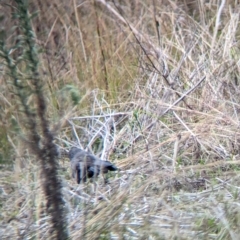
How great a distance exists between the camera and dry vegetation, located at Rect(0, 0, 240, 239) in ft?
8.89

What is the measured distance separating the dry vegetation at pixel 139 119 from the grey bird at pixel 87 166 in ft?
0.18

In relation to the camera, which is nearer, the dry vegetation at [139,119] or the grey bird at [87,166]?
the dry vegetation at [139,119]

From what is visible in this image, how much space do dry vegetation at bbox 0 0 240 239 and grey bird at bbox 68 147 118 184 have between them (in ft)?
0.18

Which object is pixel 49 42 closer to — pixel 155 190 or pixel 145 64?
pixel 145 64

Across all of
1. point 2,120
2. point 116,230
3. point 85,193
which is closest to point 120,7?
point 2,120

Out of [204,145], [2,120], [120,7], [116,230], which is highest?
[120,7]

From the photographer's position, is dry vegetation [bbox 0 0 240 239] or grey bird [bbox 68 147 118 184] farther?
grey bird [bbox 68 147 118 184]

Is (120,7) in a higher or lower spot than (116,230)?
higher

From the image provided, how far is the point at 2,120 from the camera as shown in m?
4.05

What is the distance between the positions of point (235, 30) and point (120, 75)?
774mm

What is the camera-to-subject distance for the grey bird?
330cm

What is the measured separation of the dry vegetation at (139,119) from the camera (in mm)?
2711

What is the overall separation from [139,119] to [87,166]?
0.70 m

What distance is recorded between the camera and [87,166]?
132 inches
